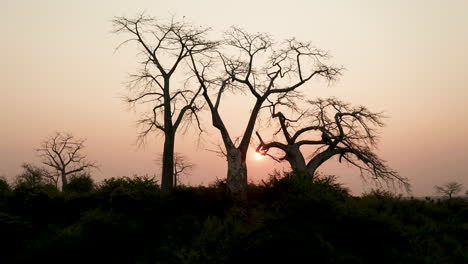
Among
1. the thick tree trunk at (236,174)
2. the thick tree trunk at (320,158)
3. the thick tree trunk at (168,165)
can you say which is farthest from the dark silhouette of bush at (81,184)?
the thick tree trunk at (320,158)

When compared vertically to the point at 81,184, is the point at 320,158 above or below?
above

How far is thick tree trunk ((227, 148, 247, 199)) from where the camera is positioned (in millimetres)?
25891

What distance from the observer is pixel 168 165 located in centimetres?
2844

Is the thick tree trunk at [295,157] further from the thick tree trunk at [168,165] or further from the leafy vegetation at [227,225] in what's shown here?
the thick tree trunk at [168,165]

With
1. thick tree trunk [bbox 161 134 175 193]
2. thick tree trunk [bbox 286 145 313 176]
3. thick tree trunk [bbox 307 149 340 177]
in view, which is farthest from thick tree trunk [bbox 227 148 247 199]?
thick tree trunk [bbox 307 149 340 177]

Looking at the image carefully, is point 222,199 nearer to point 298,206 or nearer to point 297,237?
point 298,206

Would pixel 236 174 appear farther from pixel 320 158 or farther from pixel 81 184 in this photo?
pixel 81 184

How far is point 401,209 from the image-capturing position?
78.1 feet

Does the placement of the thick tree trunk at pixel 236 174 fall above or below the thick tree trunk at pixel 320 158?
below

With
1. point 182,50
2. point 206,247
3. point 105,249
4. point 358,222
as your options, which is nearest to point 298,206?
point 358,222

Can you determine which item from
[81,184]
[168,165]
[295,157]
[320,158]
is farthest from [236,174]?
[81,184]

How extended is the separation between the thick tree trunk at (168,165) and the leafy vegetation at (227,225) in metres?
1.88

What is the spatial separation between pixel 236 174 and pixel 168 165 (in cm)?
473

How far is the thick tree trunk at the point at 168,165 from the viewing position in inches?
1107
